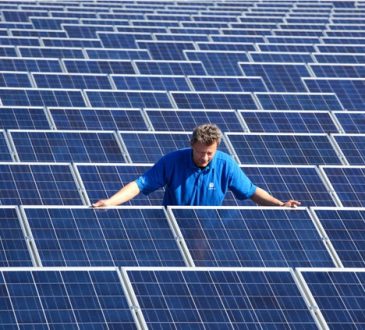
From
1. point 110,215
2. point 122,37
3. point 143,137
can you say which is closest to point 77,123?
point 143,137

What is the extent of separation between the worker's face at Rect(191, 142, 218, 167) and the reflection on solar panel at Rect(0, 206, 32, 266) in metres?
2.08

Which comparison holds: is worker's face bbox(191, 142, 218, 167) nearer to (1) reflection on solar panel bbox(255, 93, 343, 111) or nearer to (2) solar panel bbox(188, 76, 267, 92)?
(1) reflection on solar panel bbox(255, 93, 343, 111)

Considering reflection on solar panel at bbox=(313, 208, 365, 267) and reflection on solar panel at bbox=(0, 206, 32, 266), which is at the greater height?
reflection on solar panel at bbox=(0, 206, 32, 266)

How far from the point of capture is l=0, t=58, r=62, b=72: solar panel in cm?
3200

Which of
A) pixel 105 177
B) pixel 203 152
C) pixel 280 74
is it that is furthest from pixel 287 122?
pixel 203 152

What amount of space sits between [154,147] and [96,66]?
36.6 ft

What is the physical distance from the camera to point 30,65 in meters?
32.2

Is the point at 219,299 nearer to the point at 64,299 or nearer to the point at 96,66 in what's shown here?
the point at 64,299

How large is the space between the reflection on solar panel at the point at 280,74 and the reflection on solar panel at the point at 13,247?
1738 cm

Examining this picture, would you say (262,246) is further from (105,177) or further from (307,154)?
(307,154)

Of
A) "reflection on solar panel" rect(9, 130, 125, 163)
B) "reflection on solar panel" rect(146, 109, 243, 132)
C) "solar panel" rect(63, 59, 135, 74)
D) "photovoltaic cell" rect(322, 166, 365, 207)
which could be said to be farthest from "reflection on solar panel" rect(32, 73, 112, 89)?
"photovoltaic cell" rect(322, 166, 365, 207)

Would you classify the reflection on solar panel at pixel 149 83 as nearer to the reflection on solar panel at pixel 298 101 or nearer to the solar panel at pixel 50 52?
the reflection on solar panel at pixel 298 101

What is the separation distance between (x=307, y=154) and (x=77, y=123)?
4.21 meters

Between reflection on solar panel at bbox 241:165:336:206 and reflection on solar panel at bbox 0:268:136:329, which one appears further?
reflection on solar panel at bbox 241:165:336:206
